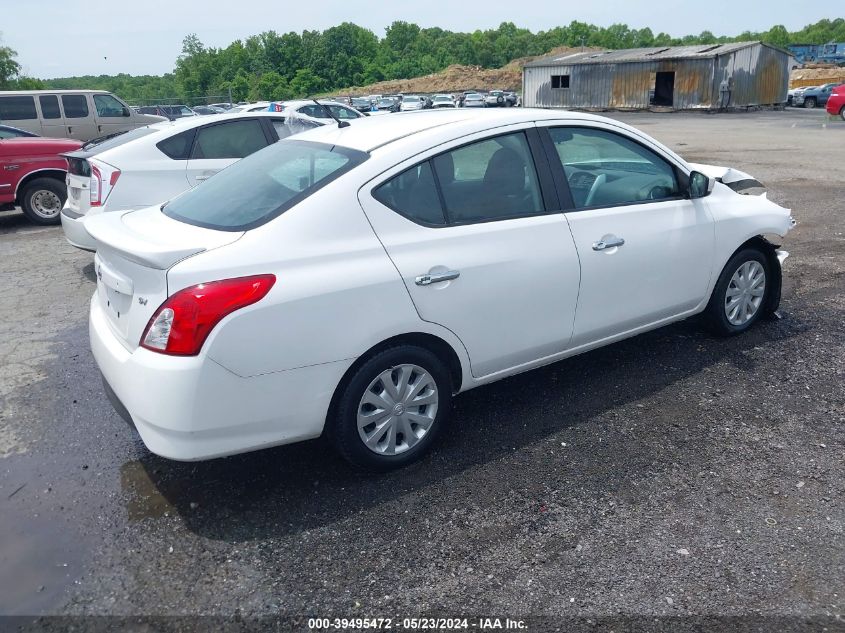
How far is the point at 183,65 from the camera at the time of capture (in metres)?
97.8

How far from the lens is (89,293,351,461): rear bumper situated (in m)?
2.91

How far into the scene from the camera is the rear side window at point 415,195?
3.41m

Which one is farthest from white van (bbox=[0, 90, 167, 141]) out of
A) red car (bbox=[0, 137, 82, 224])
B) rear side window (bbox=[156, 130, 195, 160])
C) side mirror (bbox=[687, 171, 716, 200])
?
side mirror (bbox=[687, 171, 716, 200])

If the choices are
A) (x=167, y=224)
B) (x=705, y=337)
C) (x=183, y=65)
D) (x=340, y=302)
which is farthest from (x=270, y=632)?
(x=183, y=65)

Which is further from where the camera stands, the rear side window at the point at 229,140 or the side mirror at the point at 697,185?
the rear side window at the point at 229,140

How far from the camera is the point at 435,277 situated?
338cm

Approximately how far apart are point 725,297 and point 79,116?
52.0ft

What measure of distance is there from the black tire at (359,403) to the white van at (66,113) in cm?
1518

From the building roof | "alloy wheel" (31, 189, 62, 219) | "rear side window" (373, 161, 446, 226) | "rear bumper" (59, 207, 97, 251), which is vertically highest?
the building roof

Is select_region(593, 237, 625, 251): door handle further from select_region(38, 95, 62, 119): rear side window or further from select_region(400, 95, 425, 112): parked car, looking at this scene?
select_region(400, 95, 425, 112): parked car

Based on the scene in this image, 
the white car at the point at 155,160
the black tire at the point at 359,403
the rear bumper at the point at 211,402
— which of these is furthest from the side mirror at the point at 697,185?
the white car at the point at 155,160

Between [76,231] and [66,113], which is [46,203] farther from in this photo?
[66,113]

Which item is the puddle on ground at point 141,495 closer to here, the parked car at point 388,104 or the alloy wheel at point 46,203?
the alloy wheel at point 46,203

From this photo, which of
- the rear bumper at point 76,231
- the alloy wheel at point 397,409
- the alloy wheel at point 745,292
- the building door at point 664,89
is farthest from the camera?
the building door at point 664,89
